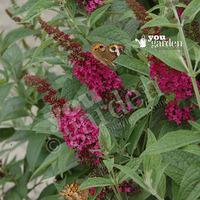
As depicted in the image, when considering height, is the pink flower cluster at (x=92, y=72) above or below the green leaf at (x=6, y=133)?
above

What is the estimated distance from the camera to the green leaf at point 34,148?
8.45 feet

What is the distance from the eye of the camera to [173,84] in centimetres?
180

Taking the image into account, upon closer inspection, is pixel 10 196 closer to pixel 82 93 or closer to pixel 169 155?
pixel 82 93

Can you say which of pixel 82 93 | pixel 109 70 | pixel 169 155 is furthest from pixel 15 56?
pixel 169 155

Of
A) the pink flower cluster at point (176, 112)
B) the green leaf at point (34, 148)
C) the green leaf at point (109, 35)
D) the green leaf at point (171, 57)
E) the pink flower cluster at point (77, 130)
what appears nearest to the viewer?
the green leaf at point (171, 57)

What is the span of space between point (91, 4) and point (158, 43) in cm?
43

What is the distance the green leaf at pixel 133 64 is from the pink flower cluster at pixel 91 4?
0.29m

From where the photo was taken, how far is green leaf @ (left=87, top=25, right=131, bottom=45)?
2.04m

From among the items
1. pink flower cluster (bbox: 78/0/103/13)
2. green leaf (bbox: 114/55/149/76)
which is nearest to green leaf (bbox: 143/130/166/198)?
green leaf (bbox: 114/55/149/76)

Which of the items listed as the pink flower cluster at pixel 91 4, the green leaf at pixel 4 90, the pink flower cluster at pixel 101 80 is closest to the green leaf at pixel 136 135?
the pink flower cluster at pixel 101 80

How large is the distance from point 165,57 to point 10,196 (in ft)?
4.78

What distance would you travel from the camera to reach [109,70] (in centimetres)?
Result: 187

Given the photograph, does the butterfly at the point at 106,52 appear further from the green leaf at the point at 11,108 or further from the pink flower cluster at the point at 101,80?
the green leaf at the point at 11,108

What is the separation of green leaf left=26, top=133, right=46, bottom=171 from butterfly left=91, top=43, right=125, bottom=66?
2.36 feet
